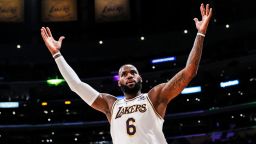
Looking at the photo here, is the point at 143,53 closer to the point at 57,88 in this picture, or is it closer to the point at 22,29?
the point at 57,88

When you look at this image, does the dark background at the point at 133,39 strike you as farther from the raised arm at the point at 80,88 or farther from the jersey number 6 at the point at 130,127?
the jersey number 6 at the point at 130,127

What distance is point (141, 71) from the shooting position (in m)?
26.4

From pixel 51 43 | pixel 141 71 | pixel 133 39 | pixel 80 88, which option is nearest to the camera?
pixel 80 88

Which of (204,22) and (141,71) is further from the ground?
(204,22)

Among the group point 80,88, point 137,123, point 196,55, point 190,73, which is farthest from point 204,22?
point 80,88

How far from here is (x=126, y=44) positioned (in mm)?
27219

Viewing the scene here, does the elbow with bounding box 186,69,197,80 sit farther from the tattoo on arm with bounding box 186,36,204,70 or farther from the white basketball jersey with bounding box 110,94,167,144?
the white basketball jersey with bounding box 110,94,167,144

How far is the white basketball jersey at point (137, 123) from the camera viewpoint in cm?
411

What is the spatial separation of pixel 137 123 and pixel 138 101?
309 millimetres

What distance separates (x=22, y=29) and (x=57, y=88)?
458 centimetres

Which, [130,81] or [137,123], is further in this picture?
[130,81]

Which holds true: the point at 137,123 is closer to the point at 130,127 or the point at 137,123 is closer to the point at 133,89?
the point at 130,127

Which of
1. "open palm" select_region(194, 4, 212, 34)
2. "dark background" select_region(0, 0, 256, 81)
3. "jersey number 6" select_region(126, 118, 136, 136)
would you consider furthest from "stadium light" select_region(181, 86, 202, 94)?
"jersey number 6" select_region(126, 118, 136, 136)

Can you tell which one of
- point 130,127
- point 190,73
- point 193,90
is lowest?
point 193,90
